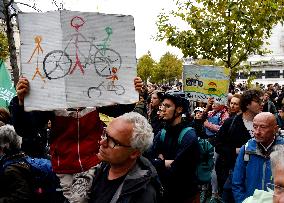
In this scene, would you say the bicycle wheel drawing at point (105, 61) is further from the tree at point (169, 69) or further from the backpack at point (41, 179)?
the tree at point (169, 69)

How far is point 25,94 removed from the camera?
3.13 meters

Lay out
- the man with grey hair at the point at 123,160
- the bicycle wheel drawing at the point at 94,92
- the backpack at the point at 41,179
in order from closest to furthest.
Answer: the man with grey hair at the point at 123,160
the bicycle wheel drawing at the point at 94,92
the backpack at the point at 41,179

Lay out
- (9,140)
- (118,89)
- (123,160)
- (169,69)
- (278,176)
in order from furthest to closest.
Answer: (169,69) → (9,140) → (118,89) → (123,160) → (278,176)

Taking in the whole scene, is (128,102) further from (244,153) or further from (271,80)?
(271,80)

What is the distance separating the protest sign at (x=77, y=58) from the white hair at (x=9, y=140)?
46.2 inches

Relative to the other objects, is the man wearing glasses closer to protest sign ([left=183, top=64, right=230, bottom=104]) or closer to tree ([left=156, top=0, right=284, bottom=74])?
protest sign ([left=183, top=64, right=230, bottom=104])

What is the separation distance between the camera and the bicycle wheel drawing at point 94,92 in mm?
3254

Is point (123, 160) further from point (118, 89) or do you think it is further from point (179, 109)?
point (179, 109)

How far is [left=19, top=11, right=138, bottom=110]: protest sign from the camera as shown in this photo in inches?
122

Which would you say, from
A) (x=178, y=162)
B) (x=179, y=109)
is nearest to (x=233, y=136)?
(x=179, y=109)

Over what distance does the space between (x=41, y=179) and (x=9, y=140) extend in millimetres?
487

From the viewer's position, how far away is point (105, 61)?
3.33 metres

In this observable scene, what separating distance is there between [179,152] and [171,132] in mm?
292

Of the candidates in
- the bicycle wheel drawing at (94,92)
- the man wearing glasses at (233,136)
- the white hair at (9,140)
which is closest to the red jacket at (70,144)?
the bicycle wheel drawing at (94,92)
